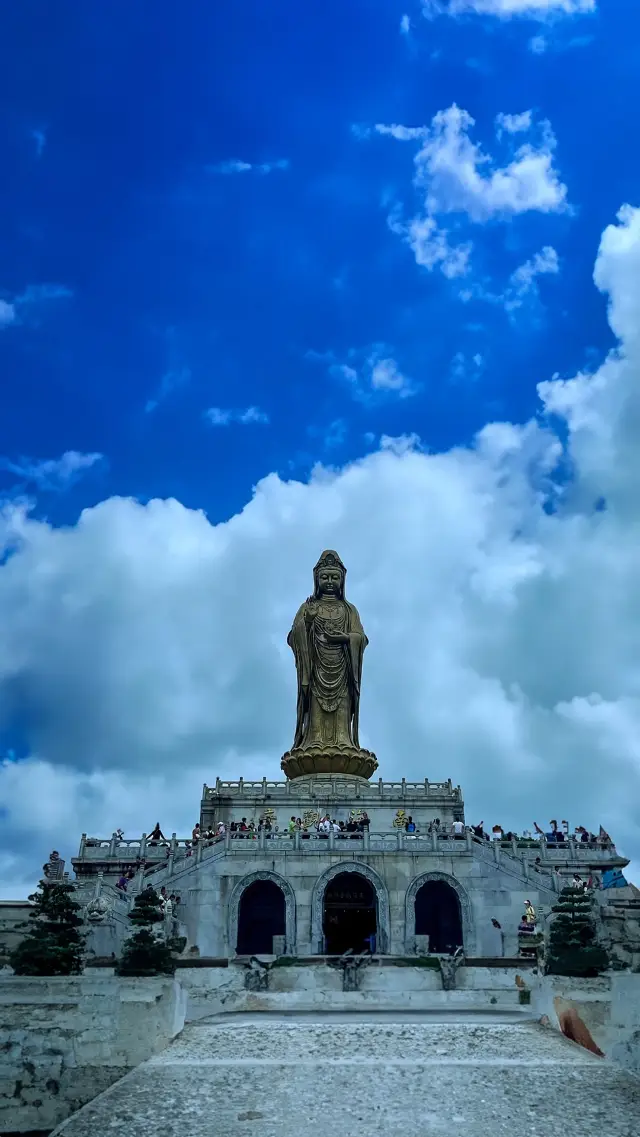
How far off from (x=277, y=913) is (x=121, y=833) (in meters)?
6.81

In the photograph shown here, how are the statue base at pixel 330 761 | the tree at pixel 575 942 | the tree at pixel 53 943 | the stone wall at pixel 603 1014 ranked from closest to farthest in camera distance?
the stone wall at pixel 603 1014, the tree at pixel 575 942, the tree at pixel 53 943, the statue base at pixel 330 761

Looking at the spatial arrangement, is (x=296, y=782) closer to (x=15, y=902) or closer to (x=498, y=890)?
(x=498, y=890)

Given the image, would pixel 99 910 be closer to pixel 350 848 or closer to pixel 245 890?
pixel 245 890

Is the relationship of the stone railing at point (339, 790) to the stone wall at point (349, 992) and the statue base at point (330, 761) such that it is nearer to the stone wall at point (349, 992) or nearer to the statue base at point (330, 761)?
the statue base at point (330, 761)

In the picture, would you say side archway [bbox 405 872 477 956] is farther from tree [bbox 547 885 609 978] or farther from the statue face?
the statue face

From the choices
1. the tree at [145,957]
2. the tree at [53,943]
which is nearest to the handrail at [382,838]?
the tree at [53,943]

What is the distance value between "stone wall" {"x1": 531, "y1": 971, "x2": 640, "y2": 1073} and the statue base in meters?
24.8

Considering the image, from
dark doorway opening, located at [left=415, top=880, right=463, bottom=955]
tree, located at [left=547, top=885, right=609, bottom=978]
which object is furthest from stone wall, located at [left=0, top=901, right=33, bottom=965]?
dark doorway opening, located at [left=415, top=880, right=463, bottom=955]

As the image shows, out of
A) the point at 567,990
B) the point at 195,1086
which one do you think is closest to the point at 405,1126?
the point at 195,1086

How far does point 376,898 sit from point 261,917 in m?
3.89

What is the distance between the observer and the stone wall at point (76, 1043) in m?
16.8

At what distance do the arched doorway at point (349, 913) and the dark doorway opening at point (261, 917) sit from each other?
1.54 metres

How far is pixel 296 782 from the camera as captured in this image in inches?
1642

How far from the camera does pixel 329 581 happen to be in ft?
162
